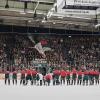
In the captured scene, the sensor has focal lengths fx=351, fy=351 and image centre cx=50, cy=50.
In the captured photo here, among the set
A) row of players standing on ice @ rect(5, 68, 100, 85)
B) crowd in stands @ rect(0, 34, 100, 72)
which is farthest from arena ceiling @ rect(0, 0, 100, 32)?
row of players standing on ice @ rect(5, 68, 100, 85)

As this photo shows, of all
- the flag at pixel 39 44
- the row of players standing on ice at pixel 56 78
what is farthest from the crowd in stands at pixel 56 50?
the row of players standing on ice at pixel 56 78

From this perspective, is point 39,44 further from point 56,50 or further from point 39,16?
point 39,16

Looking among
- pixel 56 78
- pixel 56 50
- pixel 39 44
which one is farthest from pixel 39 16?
pixel 56 78

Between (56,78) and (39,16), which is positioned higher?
(39,16)

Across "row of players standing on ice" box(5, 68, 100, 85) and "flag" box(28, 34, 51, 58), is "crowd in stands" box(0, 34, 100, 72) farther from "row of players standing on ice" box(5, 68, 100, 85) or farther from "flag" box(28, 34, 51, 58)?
"row of players standing on ice" box(5, 68, 100, 85)

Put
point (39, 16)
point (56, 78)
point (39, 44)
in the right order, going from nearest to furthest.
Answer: point (56, 78)
point (39, 16)
point (39, 44)

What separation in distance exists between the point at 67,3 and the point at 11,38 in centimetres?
1501

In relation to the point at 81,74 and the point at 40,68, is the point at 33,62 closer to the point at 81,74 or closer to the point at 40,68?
the point at 40,68

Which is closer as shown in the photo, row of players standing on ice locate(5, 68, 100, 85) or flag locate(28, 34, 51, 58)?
row of players standing on ice locate(5, 68, 100, 85)

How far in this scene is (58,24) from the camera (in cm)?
3112

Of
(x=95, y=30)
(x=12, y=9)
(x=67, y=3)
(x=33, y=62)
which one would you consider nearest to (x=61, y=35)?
(x=95, y=30)

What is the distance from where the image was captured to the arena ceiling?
2220cm

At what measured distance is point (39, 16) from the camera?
85.6 ft

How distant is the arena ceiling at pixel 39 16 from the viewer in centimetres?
2220
